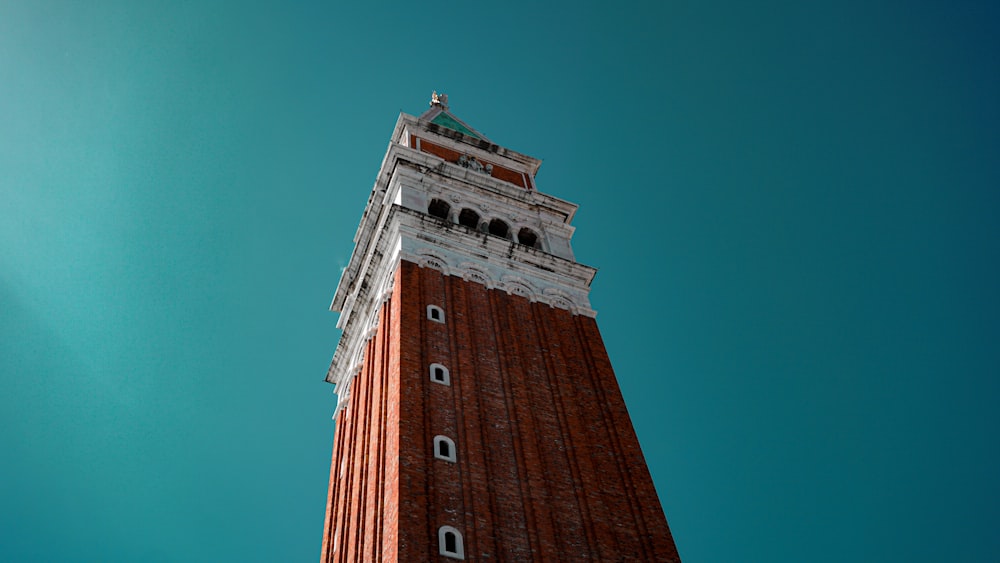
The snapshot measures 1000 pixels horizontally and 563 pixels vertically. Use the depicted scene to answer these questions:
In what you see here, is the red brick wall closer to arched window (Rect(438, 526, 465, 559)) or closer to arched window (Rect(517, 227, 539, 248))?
arched window (Rect(438, 526, 465, 559))

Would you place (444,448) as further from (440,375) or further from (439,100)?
(439,100)

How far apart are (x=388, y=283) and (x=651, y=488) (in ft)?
41.3

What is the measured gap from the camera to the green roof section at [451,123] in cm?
4844

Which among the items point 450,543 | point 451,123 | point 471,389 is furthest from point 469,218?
point 450,543

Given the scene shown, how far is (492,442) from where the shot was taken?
1060 inches

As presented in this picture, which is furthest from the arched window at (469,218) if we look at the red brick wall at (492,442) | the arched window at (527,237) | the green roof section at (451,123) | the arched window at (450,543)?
the arched window at (450,543)

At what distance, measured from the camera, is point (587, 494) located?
26641 mm

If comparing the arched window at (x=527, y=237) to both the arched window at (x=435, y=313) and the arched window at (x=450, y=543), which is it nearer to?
the arched window at (x=435, y=313)

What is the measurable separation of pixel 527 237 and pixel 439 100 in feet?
53.4

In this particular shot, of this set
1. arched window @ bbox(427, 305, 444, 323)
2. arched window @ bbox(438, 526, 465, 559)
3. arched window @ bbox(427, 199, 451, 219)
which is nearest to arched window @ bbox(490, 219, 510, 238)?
arched window @ bbox(427, 199, 451, 219)

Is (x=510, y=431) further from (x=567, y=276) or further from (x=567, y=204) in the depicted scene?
(x=567, y=204)

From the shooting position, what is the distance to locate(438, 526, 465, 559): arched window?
22.5m

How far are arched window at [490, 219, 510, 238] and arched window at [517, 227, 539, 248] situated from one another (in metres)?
0.56

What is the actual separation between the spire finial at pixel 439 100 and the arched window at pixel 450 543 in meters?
33.0
